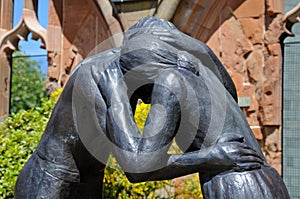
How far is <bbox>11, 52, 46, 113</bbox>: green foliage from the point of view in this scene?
23.5 meters

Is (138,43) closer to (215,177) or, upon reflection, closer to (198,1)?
(215,177)

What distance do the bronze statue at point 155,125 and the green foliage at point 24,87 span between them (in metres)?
20.9

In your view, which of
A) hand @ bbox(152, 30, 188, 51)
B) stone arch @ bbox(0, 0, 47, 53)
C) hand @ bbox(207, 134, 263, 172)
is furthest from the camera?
stone arch @ bbox(0, 0, 47, 53)

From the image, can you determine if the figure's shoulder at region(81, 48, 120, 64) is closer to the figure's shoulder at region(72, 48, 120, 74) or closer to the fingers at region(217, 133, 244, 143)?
the figure's shoulder at region(72, 48, 120, 74)

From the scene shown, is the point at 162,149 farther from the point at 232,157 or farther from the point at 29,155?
the point at 29,155

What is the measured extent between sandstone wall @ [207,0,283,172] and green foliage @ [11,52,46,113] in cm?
1778

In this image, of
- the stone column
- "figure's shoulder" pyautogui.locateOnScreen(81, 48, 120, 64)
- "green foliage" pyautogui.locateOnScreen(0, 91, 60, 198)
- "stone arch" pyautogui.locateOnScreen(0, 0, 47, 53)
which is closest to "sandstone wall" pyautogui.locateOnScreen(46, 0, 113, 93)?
"stone arch" pyautogui.locateOnScreen(0, 0, 47, 53)

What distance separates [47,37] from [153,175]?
18.4 ft

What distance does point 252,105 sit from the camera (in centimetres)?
557

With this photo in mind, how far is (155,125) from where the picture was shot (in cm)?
191

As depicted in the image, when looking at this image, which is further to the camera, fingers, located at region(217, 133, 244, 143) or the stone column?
the stone column

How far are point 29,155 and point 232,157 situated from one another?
3079 mm

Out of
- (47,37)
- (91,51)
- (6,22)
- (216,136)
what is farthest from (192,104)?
(6,22)

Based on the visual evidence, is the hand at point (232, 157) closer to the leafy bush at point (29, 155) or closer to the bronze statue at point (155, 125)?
the bronze statue at point (155, 125)
